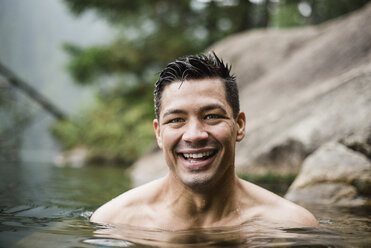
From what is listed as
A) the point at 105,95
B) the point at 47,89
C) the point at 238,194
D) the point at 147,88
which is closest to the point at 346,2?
the point at 147,88

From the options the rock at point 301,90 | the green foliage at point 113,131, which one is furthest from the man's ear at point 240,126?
the green foliage at point 113,131

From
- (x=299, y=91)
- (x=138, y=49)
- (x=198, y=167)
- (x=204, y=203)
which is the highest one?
(x=138, y=49)

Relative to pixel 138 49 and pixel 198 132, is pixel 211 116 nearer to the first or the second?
pixel 198 132

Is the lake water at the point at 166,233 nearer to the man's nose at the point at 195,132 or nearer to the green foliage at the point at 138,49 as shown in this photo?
the man's nose at the point at 195,132

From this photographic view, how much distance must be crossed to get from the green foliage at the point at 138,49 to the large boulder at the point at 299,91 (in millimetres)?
3577

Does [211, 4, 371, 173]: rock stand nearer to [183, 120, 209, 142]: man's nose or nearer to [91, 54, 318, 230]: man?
[91, 54, 318, 230]: man

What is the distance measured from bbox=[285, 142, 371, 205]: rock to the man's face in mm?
2543

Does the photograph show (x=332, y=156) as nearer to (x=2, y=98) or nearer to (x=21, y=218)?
(x=21, y=218)

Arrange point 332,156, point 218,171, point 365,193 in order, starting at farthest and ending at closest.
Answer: point 332,156 → point 365,193 → point 218,171

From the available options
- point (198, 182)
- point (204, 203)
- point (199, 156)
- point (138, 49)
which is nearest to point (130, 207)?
point (204, 203)

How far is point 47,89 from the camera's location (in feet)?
227

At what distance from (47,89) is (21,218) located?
7053cm

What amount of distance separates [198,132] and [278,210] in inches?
41.2

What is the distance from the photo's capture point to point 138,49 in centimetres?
1633
